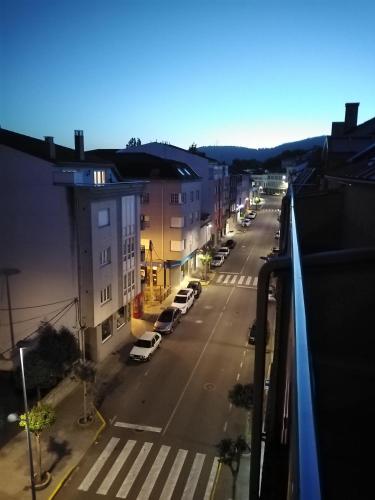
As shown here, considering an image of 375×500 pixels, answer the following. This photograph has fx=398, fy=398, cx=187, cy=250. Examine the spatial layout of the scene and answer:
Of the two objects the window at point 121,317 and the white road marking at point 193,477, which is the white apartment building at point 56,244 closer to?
the window at point 121,317

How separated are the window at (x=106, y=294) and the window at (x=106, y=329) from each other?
1721mm

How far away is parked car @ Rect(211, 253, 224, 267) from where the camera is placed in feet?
163

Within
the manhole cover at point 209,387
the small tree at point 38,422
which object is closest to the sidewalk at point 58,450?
the small tree at point 38,422

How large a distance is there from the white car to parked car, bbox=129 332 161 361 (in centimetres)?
645

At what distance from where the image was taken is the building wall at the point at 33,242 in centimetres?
2034

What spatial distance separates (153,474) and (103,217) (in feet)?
46.8

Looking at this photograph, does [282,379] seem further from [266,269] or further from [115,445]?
[115,445]

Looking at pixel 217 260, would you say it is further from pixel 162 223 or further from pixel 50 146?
pixel 50 146

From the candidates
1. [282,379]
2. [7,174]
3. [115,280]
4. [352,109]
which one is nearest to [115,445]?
[115,280]

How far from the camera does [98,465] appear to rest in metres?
16.4

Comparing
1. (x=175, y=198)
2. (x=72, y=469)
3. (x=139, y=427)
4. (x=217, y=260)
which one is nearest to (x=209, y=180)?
(x=217, y=260)

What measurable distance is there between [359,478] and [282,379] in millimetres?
3493

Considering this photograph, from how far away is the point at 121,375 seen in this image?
2350 cm

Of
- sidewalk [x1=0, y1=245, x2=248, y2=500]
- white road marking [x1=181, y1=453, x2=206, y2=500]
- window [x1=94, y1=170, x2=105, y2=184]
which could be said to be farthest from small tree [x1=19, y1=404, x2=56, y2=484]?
window [x1=94, y1=170, x2=105, y2=184]
